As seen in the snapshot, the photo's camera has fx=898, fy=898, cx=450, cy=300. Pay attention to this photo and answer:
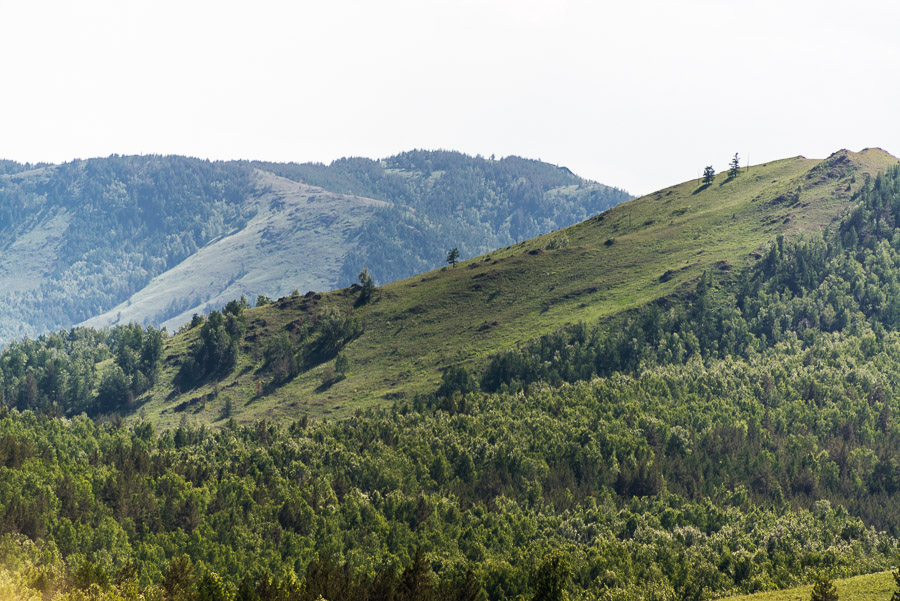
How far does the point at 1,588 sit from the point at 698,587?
11092 centimetres

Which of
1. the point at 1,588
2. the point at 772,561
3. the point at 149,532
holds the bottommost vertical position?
the point at 772,561

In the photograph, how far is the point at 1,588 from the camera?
10812cm

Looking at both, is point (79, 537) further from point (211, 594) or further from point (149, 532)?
point (211, 594)

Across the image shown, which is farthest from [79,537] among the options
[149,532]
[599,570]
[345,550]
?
[599,570]

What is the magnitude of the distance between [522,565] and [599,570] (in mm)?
15457

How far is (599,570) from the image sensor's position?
16612cm

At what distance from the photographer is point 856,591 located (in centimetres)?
11712

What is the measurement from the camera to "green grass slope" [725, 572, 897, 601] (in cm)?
11338

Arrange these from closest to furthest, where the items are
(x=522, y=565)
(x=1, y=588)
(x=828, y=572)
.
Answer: (x=1, y=588)
(x=828, y=572)
(x=522, y=565)

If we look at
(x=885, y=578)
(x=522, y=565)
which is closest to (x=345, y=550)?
(x=522, y=565)

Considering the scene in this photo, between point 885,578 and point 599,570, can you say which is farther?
point 599,570

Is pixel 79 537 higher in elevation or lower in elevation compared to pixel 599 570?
higher

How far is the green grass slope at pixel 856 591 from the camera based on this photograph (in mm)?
113375

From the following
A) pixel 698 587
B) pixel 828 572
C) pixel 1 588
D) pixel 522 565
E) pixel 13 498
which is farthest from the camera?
pixel 13 498
